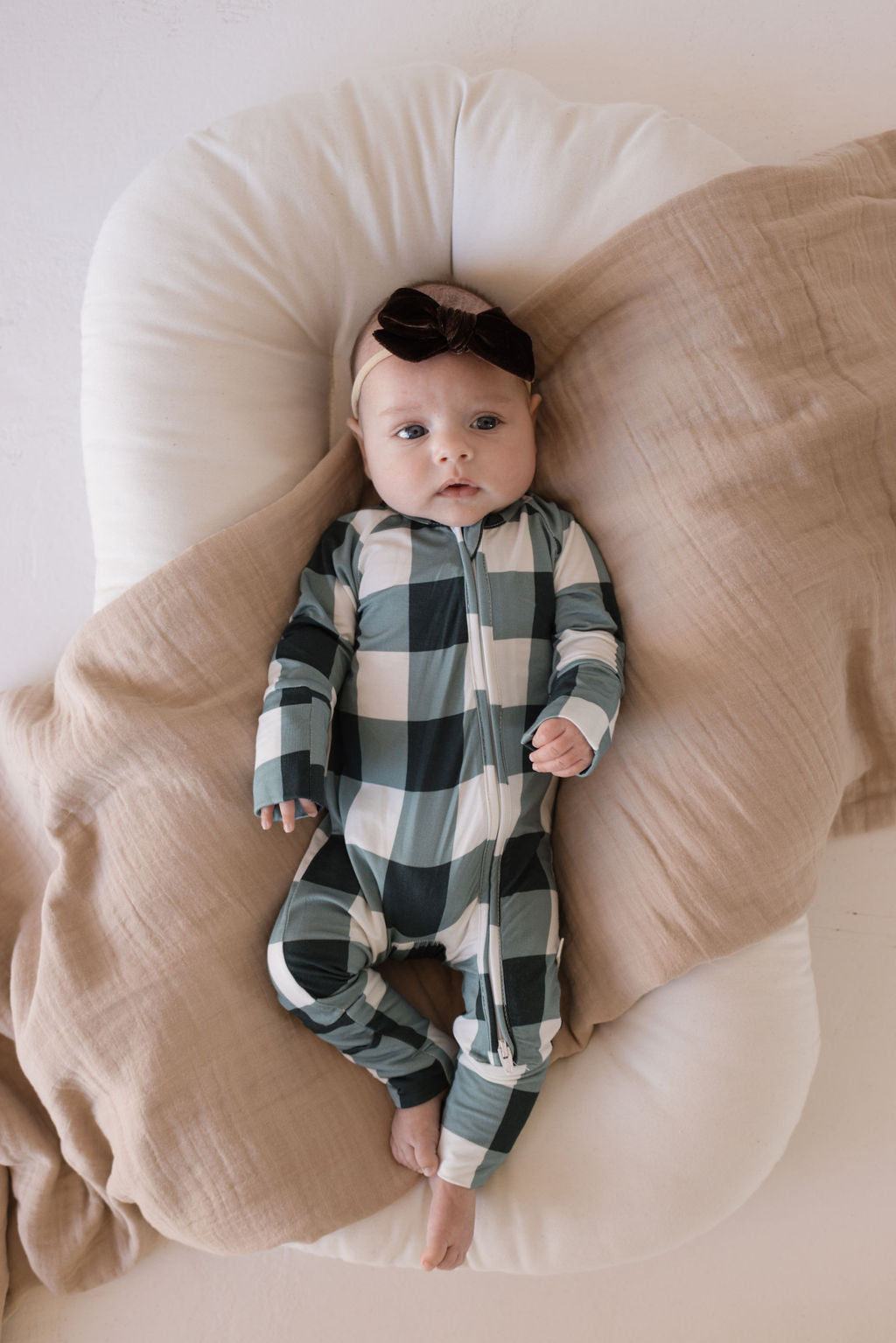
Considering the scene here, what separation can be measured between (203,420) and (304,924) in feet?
1.96

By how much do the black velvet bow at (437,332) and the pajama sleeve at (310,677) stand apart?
238 mm

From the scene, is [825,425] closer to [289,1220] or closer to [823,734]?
[823,734]

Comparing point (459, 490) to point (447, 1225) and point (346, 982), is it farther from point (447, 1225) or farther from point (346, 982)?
point (447, 1225)

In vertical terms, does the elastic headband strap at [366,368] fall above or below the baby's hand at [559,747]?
above

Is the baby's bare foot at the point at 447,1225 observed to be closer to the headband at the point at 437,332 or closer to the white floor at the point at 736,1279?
the white floor at the point at 736,1279

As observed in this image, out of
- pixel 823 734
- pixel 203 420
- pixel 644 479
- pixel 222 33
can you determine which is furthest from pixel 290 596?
pixel 222 33

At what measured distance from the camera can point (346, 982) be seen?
1.01 meters

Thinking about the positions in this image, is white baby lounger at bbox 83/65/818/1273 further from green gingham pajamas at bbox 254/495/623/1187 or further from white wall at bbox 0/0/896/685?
white wall at bbox 0/0/896/685


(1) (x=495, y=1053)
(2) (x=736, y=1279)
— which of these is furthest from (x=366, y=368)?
(2) (x=736, y=1279)

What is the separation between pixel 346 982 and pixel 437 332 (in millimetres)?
716

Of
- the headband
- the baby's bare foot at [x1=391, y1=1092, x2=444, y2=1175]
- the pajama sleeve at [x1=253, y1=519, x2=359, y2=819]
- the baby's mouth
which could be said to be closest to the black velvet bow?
the headband

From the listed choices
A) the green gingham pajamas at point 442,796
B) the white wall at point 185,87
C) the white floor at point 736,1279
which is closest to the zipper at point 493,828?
the green gingham pajamas at point 442,796

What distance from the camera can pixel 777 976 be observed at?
42.0 inches

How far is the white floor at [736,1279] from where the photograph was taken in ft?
3.97
